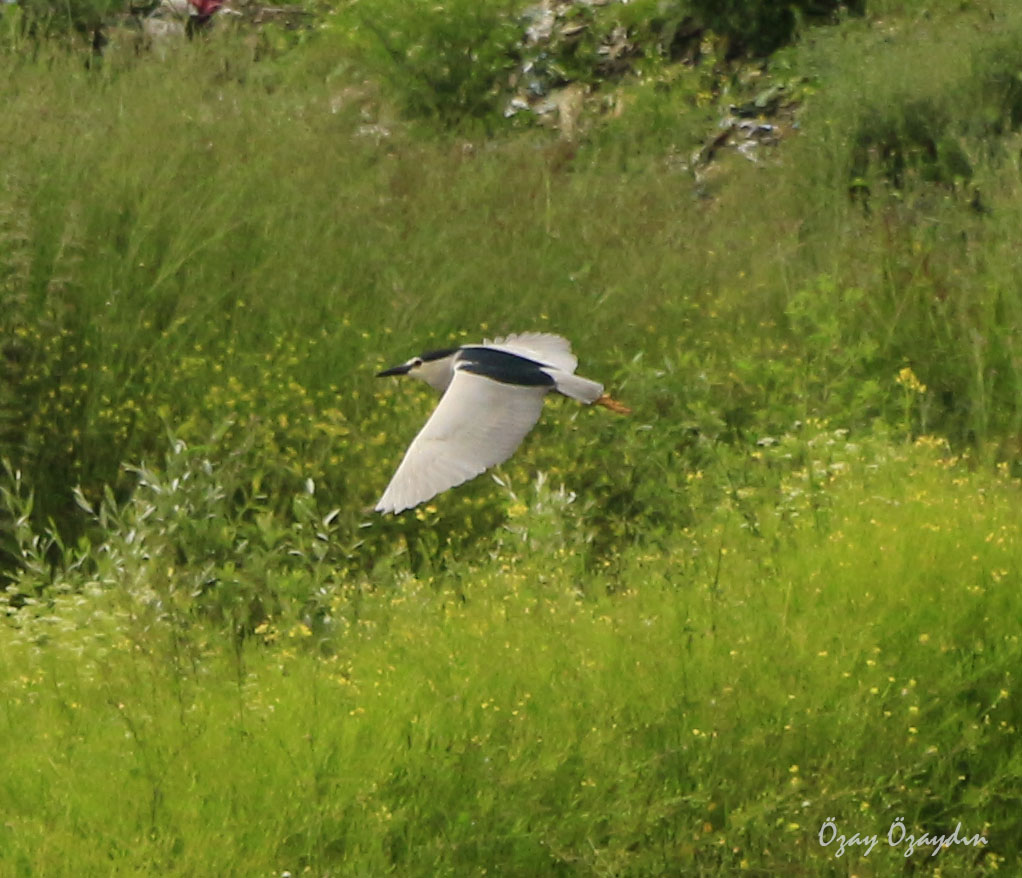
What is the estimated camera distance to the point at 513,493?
4.93 meters

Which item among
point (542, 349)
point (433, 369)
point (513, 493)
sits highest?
point (433, 369)

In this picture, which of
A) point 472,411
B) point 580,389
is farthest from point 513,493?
point 472,411

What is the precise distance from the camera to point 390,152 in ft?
27.6

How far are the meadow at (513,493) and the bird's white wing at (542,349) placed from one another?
393mm

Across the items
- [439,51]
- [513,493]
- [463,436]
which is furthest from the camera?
[439,51]

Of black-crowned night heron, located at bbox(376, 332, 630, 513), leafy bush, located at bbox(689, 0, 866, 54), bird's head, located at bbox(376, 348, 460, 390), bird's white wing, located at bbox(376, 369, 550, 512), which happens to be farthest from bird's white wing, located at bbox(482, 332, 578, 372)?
leafy bush, located at bbox(689, 0, 866, 54)

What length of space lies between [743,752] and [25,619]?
1.91m

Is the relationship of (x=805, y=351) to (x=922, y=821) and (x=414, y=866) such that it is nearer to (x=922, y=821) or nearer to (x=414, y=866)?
(x=922, y=821)

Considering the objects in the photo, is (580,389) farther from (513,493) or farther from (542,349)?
(513,493)

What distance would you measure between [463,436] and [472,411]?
11cm

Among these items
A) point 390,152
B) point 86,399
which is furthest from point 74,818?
point 390,152

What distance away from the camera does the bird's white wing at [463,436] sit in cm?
354

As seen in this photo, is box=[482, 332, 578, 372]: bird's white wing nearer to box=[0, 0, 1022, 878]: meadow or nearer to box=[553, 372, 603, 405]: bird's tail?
box=[553, 372, 603, 405]: bird's tail

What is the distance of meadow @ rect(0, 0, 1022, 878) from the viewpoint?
10.3ft
